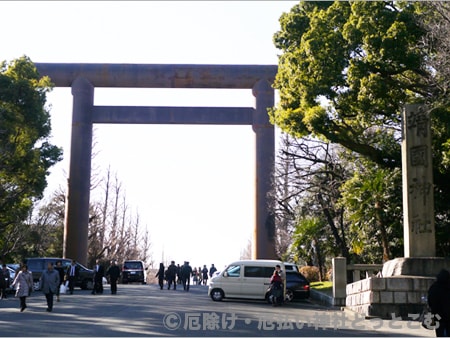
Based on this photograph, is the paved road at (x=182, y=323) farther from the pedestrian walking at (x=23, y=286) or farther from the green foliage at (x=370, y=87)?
the green foliage at (x=370, y=87)

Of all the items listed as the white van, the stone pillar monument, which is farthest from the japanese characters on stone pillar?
the stone pillar monument

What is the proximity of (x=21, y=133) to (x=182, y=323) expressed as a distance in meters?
19.5

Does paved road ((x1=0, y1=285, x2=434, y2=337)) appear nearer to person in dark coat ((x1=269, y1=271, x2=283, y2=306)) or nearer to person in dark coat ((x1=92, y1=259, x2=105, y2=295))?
person in dark coat ((x1=269, y1=271, x2=283, y2=306))

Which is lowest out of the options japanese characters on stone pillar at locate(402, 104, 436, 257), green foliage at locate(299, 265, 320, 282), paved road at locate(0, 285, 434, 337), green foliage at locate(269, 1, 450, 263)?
paved road at locate(0, 285, 434, 337)

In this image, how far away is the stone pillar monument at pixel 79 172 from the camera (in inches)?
1468

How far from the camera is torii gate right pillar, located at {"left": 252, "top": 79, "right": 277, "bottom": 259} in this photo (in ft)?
120

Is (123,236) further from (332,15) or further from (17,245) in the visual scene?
(332,15)

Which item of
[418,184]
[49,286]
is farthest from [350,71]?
[49,286]

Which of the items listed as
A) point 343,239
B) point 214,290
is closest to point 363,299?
point 214,290

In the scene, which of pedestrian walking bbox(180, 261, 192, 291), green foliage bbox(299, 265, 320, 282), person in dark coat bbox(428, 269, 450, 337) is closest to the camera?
person in dark coat bbox(428, 269, 450, 337)

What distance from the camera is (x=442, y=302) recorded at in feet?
35.7

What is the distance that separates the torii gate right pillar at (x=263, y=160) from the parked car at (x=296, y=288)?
9.16m

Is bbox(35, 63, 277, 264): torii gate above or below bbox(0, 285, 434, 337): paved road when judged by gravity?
above

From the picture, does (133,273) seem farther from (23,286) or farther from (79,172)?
(23,286)
